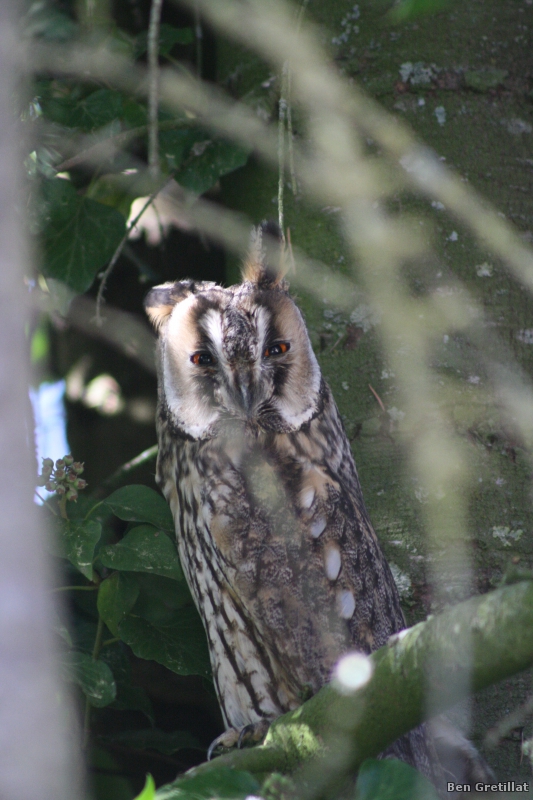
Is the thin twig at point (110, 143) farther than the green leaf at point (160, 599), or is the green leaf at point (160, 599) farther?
the thin twig at point (110, 143)

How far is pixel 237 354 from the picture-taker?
1800 mm

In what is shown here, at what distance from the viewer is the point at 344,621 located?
178 cm

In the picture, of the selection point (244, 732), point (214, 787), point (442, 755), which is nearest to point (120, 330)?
point (244, 732)

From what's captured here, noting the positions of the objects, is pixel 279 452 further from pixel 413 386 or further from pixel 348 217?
pixel 348 217

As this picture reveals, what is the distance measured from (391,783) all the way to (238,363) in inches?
40.7

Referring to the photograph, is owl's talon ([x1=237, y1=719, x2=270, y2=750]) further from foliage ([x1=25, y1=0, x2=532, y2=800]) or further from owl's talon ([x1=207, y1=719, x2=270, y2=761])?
foliage ([x1=25, y1=0, x2=532, y2=800])

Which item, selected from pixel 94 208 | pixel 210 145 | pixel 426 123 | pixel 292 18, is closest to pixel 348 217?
pixel 426 123

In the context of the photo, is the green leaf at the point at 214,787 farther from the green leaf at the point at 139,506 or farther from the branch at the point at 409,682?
the green leaf at the point at 139,506

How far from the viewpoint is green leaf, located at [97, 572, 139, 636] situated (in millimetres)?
1798

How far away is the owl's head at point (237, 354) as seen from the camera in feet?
5.98

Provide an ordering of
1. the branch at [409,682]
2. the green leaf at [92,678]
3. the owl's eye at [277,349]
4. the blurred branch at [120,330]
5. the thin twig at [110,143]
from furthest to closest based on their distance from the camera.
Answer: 1. the blurred branch at [120,330]
2. the thin twig at [110,143]
3. the owl's eye at [277,349]
4. the green leaf at [92,678]
5. the branch at [409,682]

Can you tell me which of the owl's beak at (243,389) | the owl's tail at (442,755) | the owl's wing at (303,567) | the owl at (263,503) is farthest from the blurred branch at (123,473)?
the owl's tail at (442,755)

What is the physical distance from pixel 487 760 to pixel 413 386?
946mm

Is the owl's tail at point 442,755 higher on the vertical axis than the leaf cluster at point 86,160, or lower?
lower
